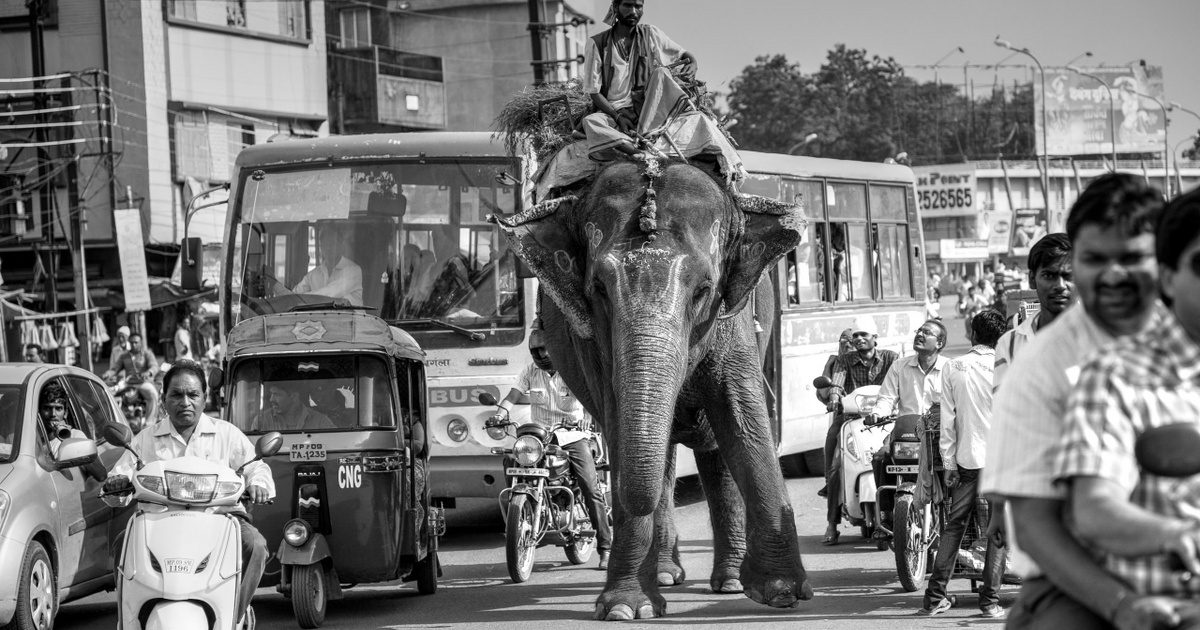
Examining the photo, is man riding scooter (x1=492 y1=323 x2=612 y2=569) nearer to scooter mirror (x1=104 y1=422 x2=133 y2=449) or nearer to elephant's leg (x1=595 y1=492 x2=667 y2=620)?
elephant's leg (x1=595 y1=492 x2=667 y2=620)

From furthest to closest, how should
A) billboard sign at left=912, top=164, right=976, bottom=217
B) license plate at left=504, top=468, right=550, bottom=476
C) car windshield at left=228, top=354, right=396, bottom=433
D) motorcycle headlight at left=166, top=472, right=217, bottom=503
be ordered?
billboard sign at left=912, top=164, right=976, bottom=217, license plate at left=504, top=468, right=550, bottom=476, car windshield at left=228, top=354, right=396, bottom=433, motorcycle headlight at left=166, top=472, right=217, bottom=503

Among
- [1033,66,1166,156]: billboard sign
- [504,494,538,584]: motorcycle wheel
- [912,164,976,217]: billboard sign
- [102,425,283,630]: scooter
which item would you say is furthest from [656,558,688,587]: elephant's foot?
[912,164,976,217]: billboard sign

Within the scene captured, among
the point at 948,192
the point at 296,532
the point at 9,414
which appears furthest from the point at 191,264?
the point at 948,192

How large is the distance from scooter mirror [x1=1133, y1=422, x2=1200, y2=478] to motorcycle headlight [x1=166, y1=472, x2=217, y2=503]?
204 inches

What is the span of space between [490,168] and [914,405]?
4.72 meters

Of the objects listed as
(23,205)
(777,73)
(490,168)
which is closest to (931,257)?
(777,73)

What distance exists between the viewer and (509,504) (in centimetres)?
1190

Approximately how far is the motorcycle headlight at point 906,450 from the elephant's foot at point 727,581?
57.3 inches

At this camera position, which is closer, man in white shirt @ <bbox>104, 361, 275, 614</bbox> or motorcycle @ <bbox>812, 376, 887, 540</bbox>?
man in white shirt @ <bbox>104, 361, 275, 614</bbox>

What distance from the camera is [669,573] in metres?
10.9

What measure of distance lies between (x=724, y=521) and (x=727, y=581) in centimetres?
40

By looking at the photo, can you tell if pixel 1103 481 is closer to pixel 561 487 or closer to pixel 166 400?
pixel 166 400

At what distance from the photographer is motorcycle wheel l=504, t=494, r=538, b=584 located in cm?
1157

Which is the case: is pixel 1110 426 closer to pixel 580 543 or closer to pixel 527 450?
pixel 527 450
